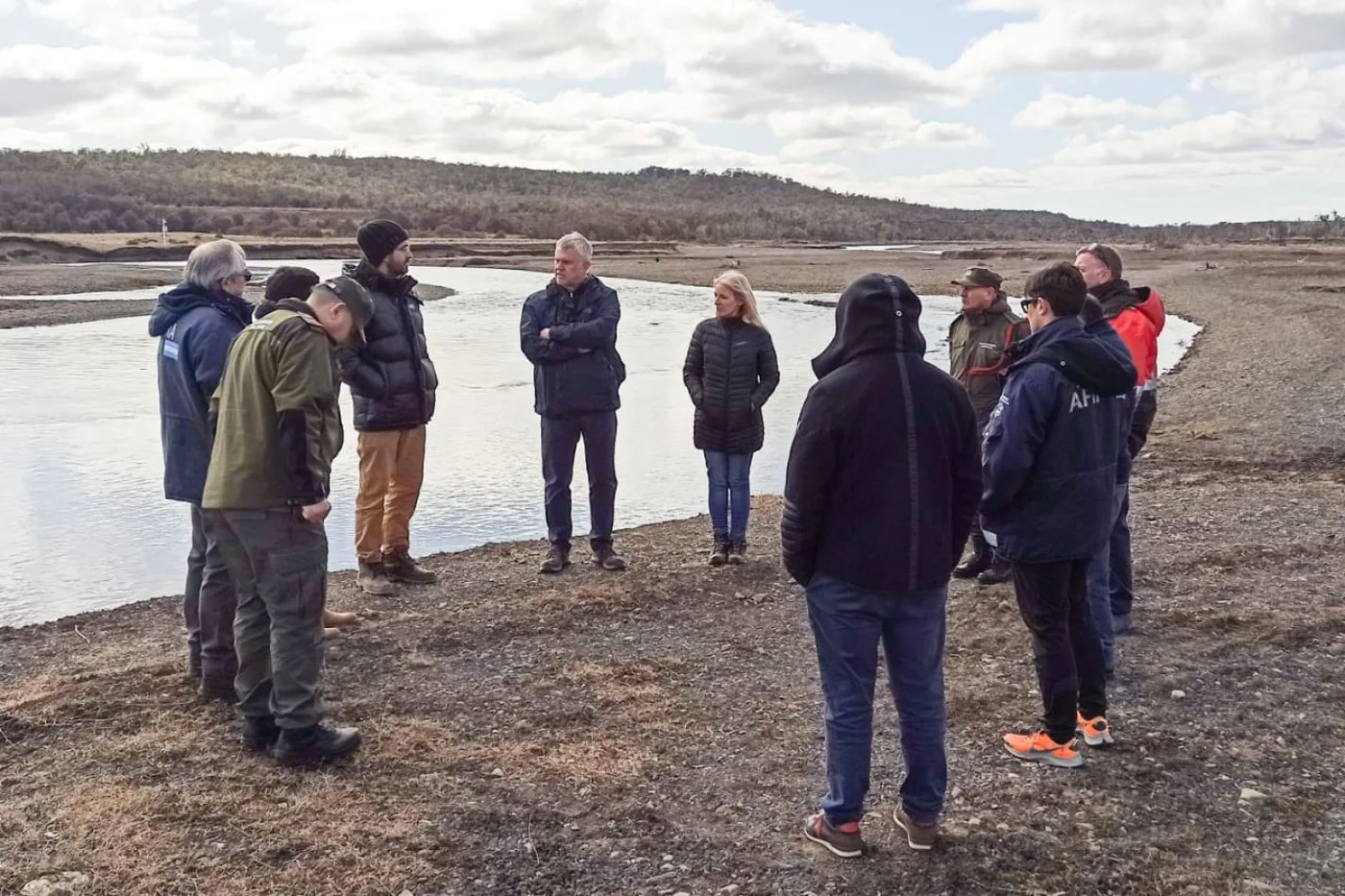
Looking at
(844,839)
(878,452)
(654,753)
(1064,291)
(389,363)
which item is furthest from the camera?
(389,363)

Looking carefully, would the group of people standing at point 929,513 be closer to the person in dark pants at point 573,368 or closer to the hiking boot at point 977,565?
the hiking boot at point 977,565

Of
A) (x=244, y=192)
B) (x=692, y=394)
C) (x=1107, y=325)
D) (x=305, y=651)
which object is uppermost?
(x=244, y=192)

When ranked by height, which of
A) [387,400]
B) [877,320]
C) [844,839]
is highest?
[877,320]

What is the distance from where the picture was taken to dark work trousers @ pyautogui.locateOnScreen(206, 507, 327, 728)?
14.4 ft

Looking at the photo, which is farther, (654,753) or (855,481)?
(654,753)

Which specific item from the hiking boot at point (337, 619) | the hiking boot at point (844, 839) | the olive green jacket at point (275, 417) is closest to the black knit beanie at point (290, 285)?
the olive green jacket at point (275, 417)

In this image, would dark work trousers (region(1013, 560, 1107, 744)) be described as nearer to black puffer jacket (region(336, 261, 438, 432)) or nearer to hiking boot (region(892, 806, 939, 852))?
hiking boot (region(892, 806, 939, 852))

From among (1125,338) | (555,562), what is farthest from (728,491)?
(1125,338)

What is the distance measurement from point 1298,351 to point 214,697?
18.7 m

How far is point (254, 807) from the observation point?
416cm

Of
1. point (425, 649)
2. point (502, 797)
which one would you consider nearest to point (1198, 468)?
point (425, 649)

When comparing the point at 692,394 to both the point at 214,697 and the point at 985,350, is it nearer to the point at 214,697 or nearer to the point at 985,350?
the point at 985,350

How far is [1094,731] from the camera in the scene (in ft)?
15.2

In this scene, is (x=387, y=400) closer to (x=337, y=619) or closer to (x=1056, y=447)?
(x=337, y=619)
